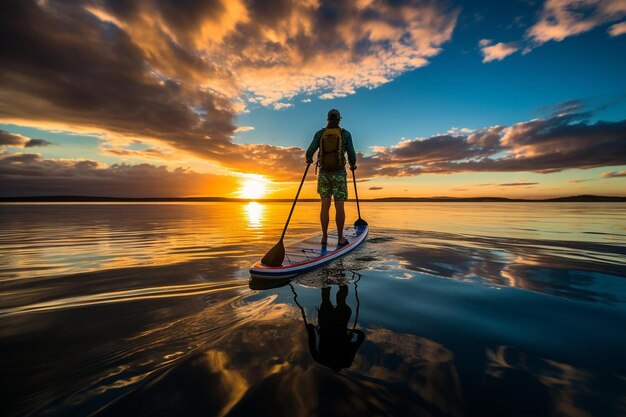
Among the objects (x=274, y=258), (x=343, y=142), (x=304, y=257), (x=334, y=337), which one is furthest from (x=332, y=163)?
(x=334, y=337)

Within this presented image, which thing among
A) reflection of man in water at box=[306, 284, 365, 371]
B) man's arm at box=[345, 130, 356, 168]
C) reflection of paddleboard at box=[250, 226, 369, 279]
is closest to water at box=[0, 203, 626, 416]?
reflection of man in water at box=[306, 284, 365, 371]

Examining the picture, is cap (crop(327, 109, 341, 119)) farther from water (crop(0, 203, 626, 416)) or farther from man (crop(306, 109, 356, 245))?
water (crop(0, 203, 626, 416))

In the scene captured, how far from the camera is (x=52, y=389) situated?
2.00 m

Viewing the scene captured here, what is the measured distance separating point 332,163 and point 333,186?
0.66m

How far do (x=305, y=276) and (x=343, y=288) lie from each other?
3.78 ft

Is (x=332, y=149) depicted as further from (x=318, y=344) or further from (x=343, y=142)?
(x=318, y=344)

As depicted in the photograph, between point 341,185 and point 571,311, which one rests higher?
point 341,185

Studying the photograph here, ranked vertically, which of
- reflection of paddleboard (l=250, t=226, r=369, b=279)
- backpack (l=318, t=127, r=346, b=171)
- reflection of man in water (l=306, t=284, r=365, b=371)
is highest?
backpack (l=318, t=127, r=346, b=171)

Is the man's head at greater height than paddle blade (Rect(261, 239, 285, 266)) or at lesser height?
greater

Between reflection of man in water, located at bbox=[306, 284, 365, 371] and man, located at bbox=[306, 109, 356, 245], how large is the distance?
375 centimetres

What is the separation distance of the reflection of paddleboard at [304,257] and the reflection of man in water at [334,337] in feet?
5.22

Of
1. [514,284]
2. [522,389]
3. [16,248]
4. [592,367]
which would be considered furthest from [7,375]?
[16,248]

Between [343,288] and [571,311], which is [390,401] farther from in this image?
[571,311]

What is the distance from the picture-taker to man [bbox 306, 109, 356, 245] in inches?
290
